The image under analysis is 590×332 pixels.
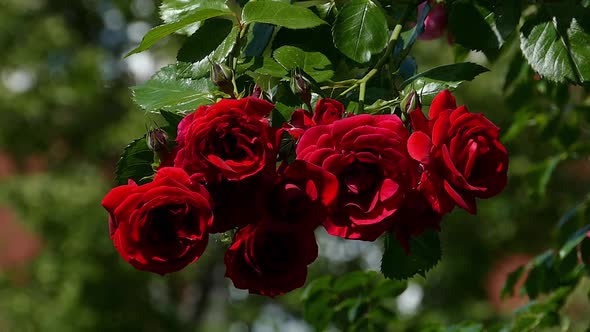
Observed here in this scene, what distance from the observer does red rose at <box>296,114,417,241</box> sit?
750mm

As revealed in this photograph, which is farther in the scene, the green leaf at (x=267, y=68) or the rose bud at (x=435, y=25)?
the rose bud at (x=435, y=25)

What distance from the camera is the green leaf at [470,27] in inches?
41.1

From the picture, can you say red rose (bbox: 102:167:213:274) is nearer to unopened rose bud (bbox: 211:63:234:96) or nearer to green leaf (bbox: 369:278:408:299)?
unopened rose bud (bbox: 211:63:234:96)

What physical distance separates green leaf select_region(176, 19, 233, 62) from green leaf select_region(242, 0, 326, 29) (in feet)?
0.14

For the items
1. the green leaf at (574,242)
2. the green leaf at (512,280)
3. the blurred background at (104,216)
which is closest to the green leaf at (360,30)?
the green leaf at (574,242)

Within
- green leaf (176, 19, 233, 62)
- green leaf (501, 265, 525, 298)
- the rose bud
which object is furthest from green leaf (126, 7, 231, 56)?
green leaf (501, 265, 525, 298)

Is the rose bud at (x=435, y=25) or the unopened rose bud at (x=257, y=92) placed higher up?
the unopened rose bud at (x=257, y=92)

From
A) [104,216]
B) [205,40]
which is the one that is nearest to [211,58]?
[205,40]

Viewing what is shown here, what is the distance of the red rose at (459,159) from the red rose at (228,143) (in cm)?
12

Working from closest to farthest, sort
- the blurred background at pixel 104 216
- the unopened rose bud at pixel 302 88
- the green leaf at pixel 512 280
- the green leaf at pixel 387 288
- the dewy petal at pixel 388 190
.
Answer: the dewy petal at pixel 388 190 → the unopened rose bud at pixel 302 88 → the green leaf at pixel 387 288 → the green leaf at pixel 512 280 → the blurred background at pixel 104 216

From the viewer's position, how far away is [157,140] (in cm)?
82

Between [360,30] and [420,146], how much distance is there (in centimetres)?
23

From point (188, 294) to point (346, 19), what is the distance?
960 centimetres

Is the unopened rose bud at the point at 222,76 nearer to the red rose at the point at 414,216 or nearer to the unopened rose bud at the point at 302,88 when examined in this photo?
the unopened rose bud at the point at 302,88
